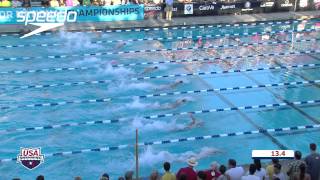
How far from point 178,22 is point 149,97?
8434 mm

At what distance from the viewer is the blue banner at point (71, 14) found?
2009 cm

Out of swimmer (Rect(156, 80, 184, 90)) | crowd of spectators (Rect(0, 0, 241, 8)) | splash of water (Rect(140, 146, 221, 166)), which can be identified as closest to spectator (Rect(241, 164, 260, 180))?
splash of water (Rect(140, 146, 221, 166))

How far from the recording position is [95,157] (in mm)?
10664

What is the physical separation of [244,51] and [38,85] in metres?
7.47

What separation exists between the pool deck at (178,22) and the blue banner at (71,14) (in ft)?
0.96

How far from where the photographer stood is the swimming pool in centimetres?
1094

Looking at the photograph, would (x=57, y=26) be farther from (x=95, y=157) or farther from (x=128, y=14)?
(x=95, y=157)

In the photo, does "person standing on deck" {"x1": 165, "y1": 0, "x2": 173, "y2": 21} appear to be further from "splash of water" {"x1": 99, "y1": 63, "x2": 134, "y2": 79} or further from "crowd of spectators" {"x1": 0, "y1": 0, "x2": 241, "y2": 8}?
"splash of water" {"x1": 99, "y1": 63, "x2": 134, "y2": 79}

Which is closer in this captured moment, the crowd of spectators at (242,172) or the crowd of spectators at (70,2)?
the crowd of spectators at (242,172)

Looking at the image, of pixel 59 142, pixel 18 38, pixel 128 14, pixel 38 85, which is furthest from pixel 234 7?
pixel 59 142

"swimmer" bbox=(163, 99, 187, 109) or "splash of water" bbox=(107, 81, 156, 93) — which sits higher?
"splash of water" bbox=(107, 81, 156, 93)

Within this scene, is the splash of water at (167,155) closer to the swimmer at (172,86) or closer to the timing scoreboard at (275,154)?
the timing scoreboard at (275,154)

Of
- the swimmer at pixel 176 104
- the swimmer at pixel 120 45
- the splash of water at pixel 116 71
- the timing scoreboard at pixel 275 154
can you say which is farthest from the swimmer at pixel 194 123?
the swimmer at pixel 120 45

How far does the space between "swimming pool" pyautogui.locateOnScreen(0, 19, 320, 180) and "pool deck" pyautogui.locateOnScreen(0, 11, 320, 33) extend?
0.89m
